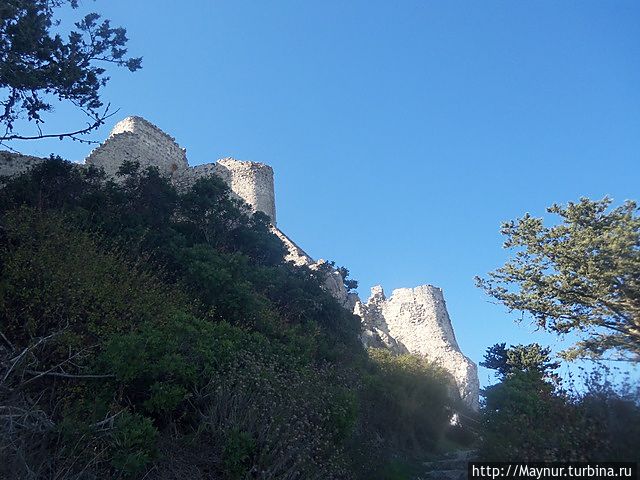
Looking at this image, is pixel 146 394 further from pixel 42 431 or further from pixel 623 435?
pixel 623 435

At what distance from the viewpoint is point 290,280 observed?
14.7m

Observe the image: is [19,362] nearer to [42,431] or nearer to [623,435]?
[42,431]

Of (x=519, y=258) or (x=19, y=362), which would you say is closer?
(x=19, y=362)

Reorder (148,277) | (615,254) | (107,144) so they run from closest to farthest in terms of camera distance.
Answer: (148,277)
(615,254)
(107,144)

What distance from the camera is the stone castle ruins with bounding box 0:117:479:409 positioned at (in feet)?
71.4

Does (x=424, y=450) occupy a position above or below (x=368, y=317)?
below

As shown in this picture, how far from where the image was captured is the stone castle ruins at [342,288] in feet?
71.4

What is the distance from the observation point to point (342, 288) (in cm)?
2086

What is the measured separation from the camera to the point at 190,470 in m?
6.59

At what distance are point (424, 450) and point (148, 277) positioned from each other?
370 inches

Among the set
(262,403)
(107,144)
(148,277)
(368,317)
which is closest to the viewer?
(262,403)

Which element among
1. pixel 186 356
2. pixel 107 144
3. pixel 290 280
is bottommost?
pixel 186 356

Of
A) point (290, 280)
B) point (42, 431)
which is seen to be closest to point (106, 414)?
point (42, 431)

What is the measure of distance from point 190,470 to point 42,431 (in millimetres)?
1834
